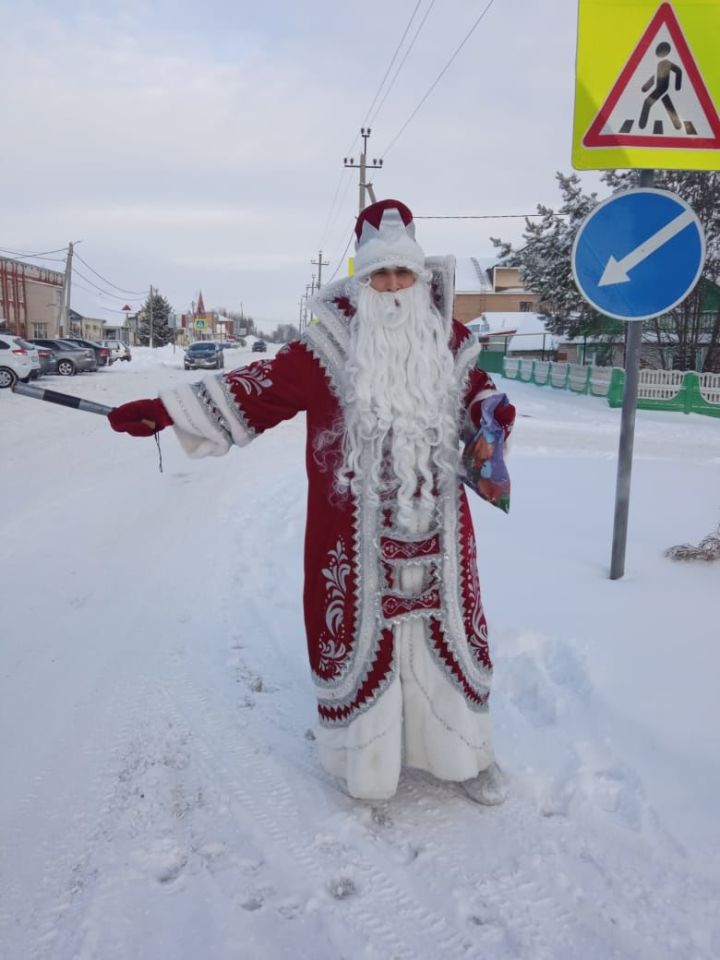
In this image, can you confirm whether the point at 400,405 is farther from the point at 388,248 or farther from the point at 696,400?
the point at 696,400

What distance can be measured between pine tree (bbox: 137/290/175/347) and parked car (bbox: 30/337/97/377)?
132 feet

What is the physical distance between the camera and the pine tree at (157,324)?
63.6 meters

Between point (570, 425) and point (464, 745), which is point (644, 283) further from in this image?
point (570, 425)

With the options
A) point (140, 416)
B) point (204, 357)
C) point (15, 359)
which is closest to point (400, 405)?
point (140, 416)

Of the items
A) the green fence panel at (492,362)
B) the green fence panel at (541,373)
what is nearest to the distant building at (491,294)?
the green fence panel at (492,362)

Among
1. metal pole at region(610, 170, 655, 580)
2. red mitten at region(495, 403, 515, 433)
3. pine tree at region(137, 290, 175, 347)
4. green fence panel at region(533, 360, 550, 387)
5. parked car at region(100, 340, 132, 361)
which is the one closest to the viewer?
red mitten at region(495, 403, 515, 433)

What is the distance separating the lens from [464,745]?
7.69 ft

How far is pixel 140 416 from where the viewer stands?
243cm

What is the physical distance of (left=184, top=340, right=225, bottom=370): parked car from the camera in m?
30.0

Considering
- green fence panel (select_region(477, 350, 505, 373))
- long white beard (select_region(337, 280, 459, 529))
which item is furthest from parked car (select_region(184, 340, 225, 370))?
long white beard (select_region(337, 280, 459, 529))

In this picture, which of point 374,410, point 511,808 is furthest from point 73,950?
point 374,410

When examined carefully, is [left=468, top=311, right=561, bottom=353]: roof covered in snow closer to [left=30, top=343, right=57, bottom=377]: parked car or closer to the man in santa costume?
[left=30, top=343, right=57, bottom=377]: parked car

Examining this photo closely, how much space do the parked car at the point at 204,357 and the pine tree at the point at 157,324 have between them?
3422 cm

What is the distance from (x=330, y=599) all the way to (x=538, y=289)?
18993mm
